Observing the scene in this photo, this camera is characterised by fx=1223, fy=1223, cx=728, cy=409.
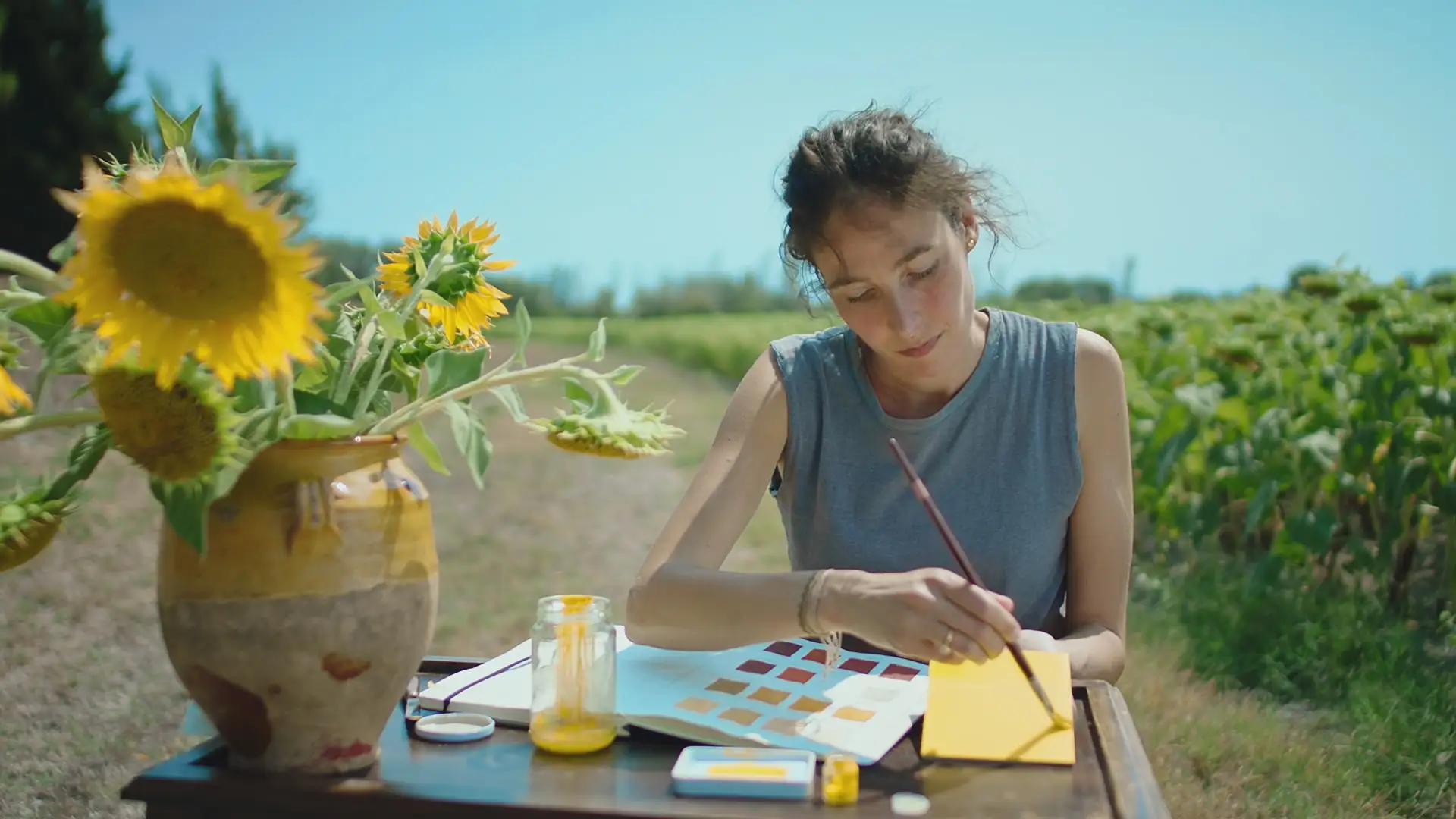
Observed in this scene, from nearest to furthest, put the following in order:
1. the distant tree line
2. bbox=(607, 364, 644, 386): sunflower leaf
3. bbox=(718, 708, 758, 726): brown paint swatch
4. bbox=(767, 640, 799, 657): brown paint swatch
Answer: bbox=(607, 364, 644, 386): sunflower leaf, bbox=(718, 708, 758, 726): brown paint swatch, bbox=(767, 640, 799, 657): brown paint swatch, the distant tree line

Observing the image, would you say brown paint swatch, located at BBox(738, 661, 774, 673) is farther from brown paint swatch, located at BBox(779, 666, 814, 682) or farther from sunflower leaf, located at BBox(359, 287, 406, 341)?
sunflower leaf, located at BBox(359, 287, 406, 341)

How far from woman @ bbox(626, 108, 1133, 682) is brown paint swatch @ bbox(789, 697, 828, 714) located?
0.23 m

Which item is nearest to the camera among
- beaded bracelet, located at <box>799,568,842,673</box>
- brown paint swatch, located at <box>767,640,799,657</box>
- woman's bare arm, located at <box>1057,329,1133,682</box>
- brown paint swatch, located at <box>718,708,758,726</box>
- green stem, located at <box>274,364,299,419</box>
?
green stem, located at <box>274,364,299,419</box>

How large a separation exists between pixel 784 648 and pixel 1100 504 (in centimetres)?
52

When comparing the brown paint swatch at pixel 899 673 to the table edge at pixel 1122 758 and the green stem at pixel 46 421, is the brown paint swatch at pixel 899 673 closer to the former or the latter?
the table edge at pixel 1122 758

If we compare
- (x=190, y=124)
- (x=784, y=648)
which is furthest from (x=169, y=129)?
(x=784, y=648)

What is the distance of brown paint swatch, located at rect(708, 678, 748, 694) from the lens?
112 centimetres

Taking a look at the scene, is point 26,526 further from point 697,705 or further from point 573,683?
point 697,705

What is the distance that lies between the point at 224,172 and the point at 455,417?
Result: 228 millimetres

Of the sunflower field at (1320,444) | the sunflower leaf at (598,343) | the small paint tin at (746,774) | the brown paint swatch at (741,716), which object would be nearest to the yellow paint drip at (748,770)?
the small paint tin at (746,774)

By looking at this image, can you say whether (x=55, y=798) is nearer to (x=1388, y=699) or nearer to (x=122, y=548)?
(x=122, y=548)

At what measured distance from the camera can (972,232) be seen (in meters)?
1.56

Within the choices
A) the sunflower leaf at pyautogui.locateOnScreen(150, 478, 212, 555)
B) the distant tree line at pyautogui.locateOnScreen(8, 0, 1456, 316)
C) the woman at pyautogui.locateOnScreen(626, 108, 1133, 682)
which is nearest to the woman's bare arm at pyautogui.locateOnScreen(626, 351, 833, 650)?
the woman at pyautogui.locateOnScreen(626, 108, 1133, 682)

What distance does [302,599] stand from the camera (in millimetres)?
821
